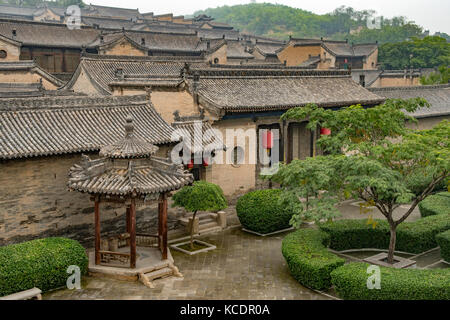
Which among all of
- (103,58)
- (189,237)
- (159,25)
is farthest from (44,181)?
(159,25)

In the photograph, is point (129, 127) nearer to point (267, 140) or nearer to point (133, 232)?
point (133, 232)

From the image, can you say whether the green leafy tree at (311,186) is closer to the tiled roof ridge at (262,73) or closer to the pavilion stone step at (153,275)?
the pavilion stone step at (153,275)

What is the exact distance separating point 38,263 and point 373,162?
32.3ft

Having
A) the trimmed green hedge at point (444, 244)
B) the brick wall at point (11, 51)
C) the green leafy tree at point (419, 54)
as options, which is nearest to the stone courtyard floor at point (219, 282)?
the trimmed green hedge at point (444, 244)

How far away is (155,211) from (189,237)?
5.59 feet

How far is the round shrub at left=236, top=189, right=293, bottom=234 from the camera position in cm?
2008

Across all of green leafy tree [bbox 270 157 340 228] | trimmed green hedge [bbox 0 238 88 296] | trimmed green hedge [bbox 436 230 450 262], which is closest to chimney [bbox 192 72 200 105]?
green leafy tree [bbox 270 157 340 228]

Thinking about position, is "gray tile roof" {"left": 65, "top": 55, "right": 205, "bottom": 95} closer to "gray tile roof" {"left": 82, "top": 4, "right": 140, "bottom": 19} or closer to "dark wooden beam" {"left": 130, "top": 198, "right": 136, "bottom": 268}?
"dark wooden beam" {"left": 130, "top": 198, "right": 136, "bottom": 268}

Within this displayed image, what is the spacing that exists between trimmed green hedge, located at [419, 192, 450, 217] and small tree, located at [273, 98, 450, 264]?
5287 millimetres

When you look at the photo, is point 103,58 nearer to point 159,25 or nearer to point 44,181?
point 44,181

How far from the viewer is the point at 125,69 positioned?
30969 mm

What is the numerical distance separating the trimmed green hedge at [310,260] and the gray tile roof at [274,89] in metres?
7.82

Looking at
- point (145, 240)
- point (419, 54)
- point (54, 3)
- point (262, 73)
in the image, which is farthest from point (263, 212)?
point (54, 3)

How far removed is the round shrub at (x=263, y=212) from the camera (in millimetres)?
20078
